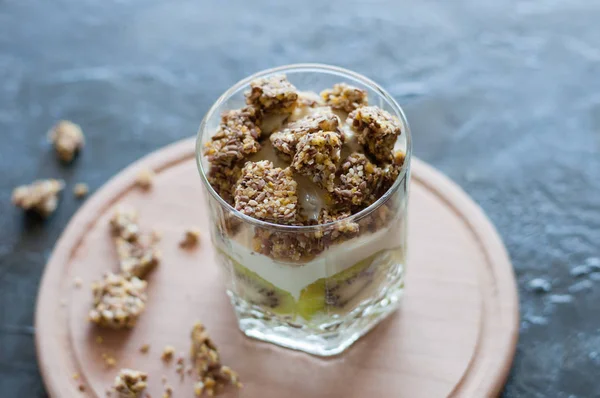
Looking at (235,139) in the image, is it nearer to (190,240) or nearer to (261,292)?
(261,292)

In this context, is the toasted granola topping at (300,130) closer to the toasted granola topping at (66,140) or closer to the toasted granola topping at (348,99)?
the toasted granola topping at (348,99)

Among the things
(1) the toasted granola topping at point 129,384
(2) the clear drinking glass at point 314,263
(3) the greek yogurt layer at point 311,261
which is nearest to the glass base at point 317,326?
(2) the clear drinking glass at point 314,263

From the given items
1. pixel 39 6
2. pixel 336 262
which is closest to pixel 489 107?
pixel 336 262

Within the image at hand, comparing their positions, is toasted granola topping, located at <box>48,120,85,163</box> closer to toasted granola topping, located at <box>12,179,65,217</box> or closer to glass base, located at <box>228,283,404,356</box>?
toasted granola topping, located at <box>12,179,65,217</box>

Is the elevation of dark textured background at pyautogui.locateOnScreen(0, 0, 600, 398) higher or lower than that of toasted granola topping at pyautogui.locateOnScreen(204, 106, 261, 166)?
lower

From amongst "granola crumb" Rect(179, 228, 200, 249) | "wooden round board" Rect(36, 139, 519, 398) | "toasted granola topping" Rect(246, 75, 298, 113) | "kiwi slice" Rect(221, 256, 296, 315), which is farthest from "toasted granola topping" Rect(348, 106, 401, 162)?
"granola crumb" Rect(179, 228, 200, 249)

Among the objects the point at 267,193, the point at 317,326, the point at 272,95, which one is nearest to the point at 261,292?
the point at 317,326
